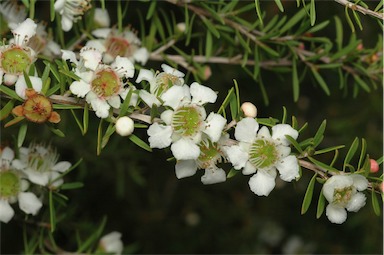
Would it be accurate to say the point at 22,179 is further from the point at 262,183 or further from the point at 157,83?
the point at 262,183

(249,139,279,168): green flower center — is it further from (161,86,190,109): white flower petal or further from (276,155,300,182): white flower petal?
(161,86,190,109): white flower petal

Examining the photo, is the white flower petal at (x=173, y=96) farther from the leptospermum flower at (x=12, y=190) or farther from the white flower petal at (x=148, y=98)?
the leptospermum flower at (x=12, y=190)

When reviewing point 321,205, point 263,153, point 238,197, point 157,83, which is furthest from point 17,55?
point 238,197

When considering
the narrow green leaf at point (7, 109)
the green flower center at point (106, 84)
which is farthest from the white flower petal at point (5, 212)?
the green flower center at point (106, 84)

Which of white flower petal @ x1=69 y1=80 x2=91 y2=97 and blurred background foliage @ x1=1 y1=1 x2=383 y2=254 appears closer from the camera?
white flower petal @ x1=69 y1=80 x2=91 y2=97

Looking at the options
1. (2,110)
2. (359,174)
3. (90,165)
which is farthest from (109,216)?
(359,174)

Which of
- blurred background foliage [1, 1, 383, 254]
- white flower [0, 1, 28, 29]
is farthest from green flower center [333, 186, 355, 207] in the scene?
blurred background foliage [1, 1, 383, 254]

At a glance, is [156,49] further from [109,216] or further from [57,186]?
[109,216]
